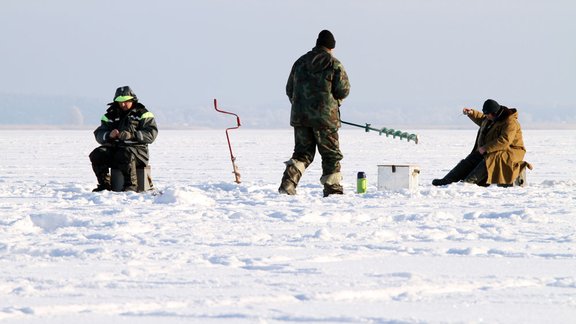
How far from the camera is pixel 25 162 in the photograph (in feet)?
66.1

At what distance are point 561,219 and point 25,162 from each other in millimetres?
14612

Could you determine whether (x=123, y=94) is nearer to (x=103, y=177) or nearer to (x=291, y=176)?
(x=103, y=177)

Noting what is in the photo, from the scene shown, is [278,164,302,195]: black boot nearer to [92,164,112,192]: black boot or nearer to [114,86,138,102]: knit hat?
[114,86,138,102]: knit hat

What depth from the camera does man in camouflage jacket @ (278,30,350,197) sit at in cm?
946

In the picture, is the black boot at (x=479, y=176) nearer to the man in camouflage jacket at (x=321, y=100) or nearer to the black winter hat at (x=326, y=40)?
the man in camouflage jacket at (x=321, y=100)

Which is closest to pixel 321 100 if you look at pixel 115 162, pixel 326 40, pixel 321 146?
pixel 321 146

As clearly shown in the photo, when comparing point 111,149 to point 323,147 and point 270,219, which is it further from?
point 270,219

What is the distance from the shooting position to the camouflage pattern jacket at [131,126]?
33.8 ft

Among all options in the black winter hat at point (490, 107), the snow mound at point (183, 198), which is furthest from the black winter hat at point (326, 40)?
the black winter hat at point (490, 107)

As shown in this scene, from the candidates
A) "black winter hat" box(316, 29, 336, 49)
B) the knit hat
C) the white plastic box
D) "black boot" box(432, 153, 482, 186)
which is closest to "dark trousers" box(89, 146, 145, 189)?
the knit hat

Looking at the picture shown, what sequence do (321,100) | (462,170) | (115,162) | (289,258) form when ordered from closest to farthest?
(289,258) < (321,100) < (115,162) < (462,170)

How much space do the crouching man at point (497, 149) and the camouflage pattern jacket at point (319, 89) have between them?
2218 millimetres

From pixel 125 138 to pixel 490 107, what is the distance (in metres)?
3.89

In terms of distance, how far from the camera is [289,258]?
5324 millimetres
